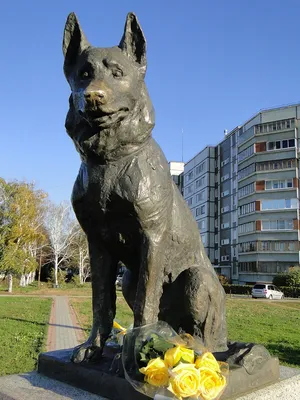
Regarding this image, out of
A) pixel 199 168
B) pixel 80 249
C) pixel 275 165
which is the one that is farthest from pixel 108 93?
pixel 199 168

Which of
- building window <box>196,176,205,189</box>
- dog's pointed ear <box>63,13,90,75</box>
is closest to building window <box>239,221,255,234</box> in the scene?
building window <box>196,176,205,189</box>

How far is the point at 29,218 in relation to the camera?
2602 cm

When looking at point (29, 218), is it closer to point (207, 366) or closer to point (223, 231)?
point (207, 366)

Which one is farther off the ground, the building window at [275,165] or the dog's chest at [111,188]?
the building window at [275,165]

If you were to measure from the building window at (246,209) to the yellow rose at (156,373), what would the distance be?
4217 cm

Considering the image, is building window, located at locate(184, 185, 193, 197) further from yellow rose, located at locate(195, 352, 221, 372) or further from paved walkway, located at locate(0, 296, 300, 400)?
yellow rose, located at locate(195, 352, 221, 372)

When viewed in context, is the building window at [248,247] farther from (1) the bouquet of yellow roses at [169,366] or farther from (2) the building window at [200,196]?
(1) the bouquet of yellow roses at [169,366]

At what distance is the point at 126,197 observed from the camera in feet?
7.60

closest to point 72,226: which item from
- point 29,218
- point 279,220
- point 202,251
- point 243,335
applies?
point 29,218

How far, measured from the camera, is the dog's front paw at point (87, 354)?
2.42 meters

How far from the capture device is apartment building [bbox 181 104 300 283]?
39.9 metres

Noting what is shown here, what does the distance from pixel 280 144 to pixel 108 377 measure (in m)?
41.7

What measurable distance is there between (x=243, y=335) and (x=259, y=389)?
8.62 m

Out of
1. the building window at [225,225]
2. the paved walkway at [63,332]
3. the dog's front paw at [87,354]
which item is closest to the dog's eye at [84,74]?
the dog's front paw at [87,354]
